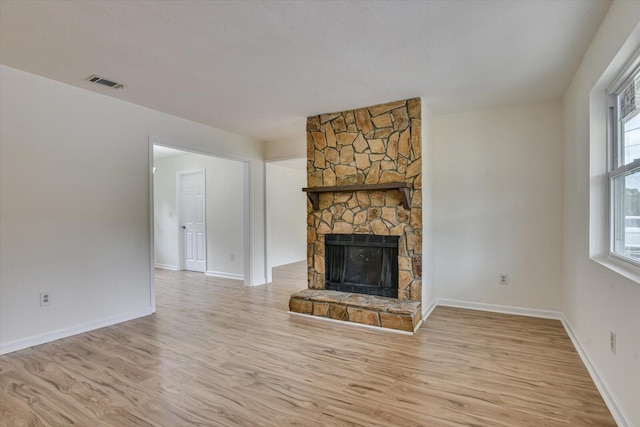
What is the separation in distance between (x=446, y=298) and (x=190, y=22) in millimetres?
3946

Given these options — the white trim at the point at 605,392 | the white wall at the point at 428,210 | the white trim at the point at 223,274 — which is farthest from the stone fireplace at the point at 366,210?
the white trim at the point at 223,274

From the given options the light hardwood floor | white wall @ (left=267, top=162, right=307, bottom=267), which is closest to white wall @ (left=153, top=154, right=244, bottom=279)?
white wall @ (left=267, top=162, right=307, bottom=267)

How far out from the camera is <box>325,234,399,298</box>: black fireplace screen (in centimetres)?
376

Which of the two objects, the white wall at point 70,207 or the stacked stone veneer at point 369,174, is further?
the stacked stone veneer at point 369,174

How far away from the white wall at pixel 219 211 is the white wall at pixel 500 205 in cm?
352

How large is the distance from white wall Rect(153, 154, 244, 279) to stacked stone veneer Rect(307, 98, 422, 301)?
2286 mm

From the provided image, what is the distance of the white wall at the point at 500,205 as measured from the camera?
3.67 m

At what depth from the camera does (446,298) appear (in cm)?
421

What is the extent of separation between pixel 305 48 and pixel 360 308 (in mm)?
2489

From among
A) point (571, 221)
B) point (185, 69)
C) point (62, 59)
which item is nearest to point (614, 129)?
point (571, 221)

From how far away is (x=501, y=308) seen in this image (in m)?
3.89

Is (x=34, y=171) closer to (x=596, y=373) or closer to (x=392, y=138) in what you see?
(x=392, y=138)

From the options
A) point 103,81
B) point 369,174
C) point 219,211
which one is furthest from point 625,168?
point 219,211

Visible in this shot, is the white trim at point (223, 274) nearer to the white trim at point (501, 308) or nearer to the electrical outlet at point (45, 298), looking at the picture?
the electrical outlet at point (45, 298)
